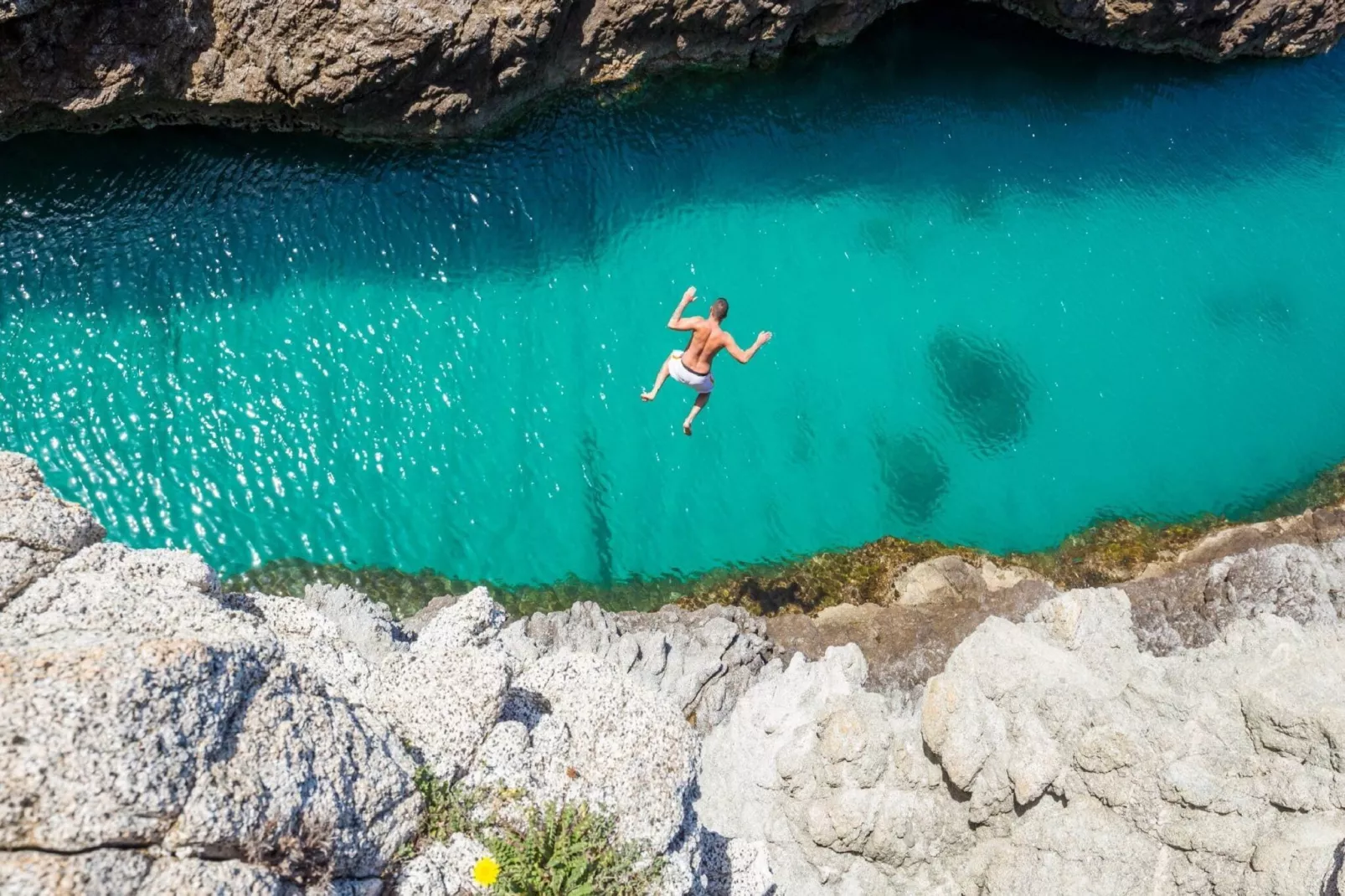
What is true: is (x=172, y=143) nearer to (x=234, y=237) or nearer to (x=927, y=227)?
(x=234, y=237)

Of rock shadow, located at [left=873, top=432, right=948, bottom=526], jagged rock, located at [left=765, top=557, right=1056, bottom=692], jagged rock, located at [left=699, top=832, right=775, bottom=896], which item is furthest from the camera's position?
rock shadow, located at [left=873, top=432, right=948, bottom=526]

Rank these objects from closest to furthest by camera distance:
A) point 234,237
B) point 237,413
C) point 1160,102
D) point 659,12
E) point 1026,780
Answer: point 1026,780
point 237,413
point 234,237
point 659,12
point 1160,102

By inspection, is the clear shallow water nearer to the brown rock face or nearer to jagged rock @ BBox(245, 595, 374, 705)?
the brown rock face

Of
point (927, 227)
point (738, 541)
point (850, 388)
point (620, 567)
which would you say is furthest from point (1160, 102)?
point (620, 567)

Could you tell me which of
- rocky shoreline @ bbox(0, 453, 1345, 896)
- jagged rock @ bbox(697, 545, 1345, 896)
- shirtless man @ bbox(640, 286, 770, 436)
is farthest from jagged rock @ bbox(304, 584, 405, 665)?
shirtless man @ bbox(640, 286, 770, 436)

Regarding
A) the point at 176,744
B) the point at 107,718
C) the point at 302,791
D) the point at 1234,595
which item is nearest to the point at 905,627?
the point at 1234,595

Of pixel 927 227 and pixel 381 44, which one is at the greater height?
pixel 381 44

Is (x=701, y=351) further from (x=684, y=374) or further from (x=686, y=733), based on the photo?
(x=686, y=733)
